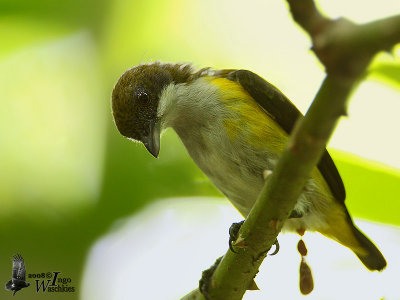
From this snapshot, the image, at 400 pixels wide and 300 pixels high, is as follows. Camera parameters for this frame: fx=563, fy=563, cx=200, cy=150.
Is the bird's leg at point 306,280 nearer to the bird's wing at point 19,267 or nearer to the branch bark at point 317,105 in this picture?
the branch bark at point 317,105

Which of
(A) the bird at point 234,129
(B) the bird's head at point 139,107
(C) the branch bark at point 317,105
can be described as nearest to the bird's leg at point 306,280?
(A) the bird at point 234,129

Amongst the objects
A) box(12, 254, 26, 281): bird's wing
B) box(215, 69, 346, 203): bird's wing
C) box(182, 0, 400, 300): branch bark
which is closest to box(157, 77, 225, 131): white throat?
box(215, 69, 346, 203): bird's wing

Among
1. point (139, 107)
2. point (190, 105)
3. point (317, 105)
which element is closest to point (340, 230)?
point (190, 105)

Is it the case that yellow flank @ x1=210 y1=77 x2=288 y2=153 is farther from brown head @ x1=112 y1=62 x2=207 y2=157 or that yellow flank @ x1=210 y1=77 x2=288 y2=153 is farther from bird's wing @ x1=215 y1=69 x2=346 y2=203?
brown head @ x1=112 y1=62 x2=207 y2=157

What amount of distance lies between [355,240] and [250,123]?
0.86m

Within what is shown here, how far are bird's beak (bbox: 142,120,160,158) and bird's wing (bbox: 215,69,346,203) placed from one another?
49 centimetres

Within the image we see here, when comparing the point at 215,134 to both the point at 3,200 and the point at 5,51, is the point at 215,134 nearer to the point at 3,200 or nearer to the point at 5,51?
the point at 3,200

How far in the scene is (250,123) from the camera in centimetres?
261

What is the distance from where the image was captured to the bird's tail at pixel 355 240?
9.21 feet

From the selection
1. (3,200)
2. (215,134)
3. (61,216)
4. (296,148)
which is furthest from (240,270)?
(3,200)

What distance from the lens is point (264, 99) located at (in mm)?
2779

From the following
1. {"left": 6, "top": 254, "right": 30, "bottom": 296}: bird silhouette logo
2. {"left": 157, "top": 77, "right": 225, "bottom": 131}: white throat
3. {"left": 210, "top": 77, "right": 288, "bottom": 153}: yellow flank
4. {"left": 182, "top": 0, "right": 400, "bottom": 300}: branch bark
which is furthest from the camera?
{"left": 6, "top": 254, "right": 30, "bottom": 296}: bird silhouette logo

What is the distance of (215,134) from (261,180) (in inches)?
12.0

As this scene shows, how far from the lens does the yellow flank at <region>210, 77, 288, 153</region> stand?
2576 millimetres
